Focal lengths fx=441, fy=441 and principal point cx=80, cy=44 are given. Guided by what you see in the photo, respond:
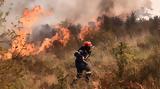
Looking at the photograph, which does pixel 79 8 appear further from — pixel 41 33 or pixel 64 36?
pixel 41 33

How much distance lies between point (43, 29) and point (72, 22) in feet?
6.26

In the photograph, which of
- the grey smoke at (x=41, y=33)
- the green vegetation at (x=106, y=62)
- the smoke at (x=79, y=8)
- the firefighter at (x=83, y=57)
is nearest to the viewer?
the green vegetation at (x=106, y=62)

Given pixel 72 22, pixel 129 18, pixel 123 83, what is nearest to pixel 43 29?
pixel 72 22

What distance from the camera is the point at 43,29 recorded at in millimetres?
27984

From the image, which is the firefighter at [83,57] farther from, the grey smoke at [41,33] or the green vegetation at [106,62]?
the grey smoke at [41,33]

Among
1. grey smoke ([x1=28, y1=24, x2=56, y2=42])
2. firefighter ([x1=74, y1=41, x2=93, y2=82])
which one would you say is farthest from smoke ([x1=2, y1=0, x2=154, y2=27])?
firefighter ([x1=74, y1=41, x2=93, y2=82])

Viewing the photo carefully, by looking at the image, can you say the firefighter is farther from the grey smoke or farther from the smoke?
the smoke

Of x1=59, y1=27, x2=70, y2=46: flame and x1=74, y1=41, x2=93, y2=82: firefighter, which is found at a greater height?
x1=59, y1=27, x2=70, y2=46: flame

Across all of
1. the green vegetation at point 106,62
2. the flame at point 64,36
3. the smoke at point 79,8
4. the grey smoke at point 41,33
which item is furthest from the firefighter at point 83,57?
the smoke at point 79,8

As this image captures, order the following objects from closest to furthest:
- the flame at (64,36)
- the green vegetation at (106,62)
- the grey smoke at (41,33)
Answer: the green vegetation at (106,62) → the flame at (64,36) → the grey smoke at (41,33)

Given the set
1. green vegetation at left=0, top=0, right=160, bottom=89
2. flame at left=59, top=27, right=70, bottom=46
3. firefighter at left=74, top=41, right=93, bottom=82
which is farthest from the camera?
flame at left=59, top=27, right=70, bottom=46

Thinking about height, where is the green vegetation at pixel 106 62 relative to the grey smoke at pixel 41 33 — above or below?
below

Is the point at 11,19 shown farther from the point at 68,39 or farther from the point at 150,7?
the point at 150,7

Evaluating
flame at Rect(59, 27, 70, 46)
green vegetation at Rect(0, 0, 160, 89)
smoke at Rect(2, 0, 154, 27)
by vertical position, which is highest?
smoke at Rect(2, 0, 154, 27)
